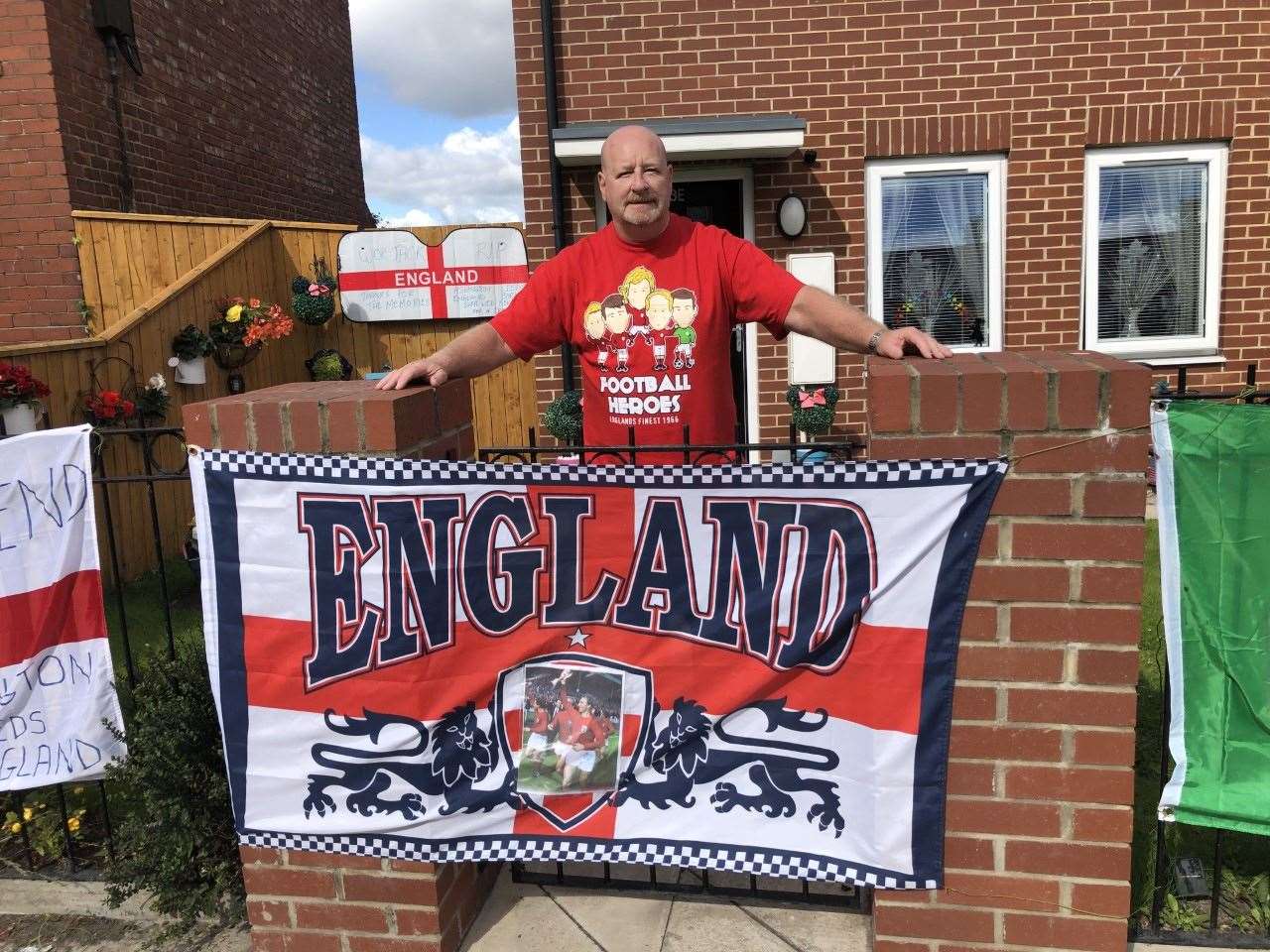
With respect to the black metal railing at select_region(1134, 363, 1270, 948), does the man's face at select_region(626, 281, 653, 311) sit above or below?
above

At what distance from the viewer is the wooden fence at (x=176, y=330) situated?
6.28 meters

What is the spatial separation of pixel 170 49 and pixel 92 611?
7894 mm

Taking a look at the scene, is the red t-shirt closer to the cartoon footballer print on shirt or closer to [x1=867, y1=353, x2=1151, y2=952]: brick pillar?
the cartoon footballer print on shirt

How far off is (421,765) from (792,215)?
5054mm

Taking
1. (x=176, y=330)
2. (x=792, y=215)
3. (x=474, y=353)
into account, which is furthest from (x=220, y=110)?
(x=474, y=353)

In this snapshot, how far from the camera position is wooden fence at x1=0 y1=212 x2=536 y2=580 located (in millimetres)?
6281

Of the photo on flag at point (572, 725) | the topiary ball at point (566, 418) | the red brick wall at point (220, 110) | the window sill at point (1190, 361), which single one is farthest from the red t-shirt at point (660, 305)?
the red brick wall at point (220, 110)

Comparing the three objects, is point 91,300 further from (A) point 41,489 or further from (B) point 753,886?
(B) point 753,886

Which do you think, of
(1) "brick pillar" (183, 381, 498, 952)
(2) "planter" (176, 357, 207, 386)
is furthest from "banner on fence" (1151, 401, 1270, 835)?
(2) "planter" (176, 357, 207, 386)

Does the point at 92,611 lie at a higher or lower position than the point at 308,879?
higher

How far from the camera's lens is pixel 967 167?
646 centimetres

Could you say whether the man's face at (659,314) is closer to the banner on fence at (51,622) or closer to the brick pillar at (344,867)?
the brick pillar at (344,867)

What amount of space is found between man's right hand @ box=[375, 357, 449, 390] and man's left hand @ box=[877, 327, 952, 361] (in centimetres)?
122

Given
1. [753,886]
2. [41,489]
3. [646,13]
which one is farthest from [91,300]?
[753,886]
